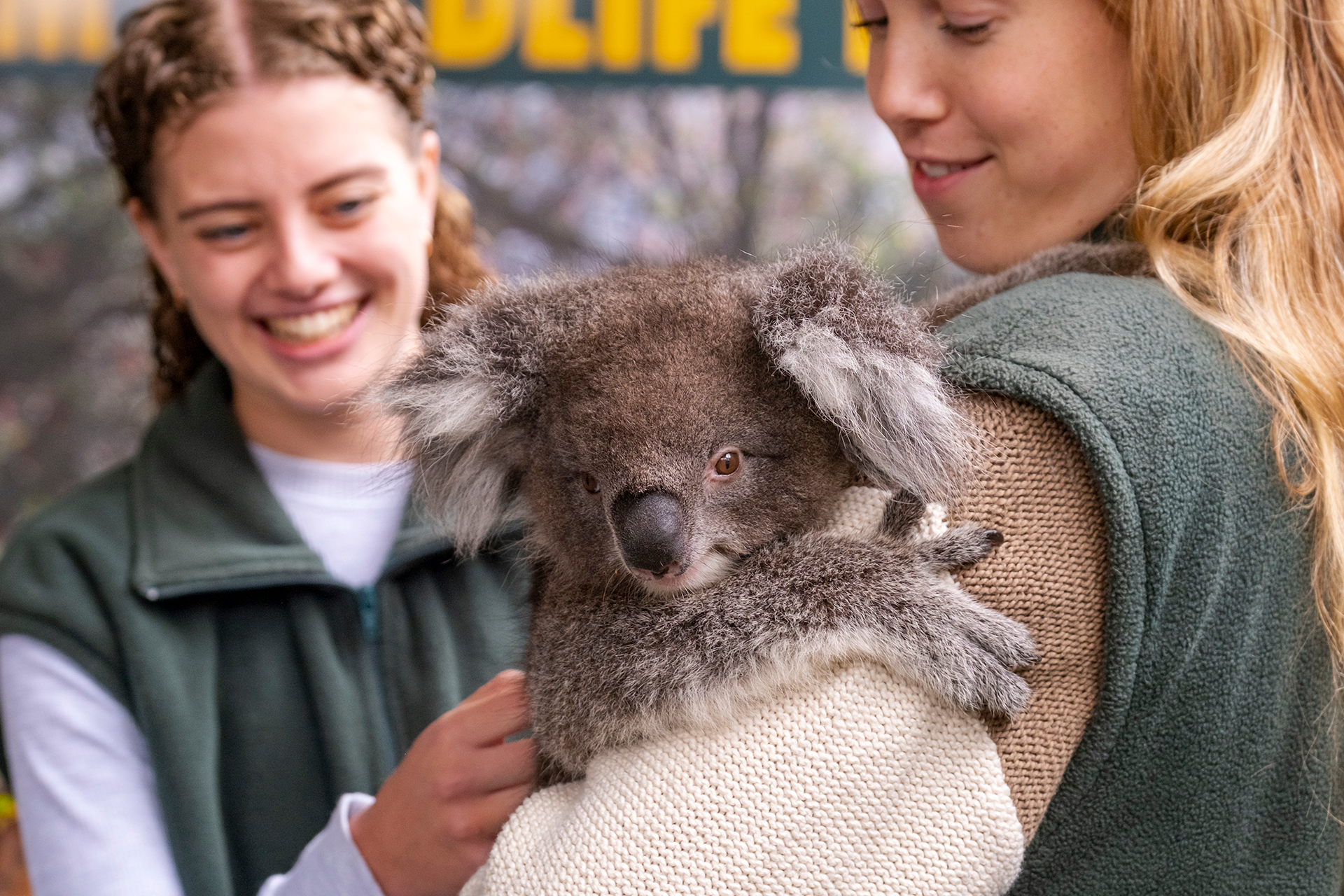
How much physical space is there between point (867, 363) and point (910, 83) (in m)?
0.50

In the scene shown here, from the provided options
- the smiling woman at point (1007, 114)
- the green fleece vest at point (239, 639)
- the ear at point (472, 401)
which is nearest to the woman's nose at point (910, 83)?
the smiling woman at point (1007, 114)

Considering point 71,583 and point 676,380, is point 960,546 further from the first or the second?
point 71,583

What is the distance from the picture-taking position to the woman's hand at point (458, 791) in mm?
1293

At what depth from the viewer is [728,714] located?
3.04 feet

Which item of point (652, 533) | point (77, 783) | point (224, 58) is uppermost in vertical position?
point (224, 58)

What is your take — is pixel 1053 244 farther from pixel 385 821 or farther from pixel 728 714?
pixel 385 821

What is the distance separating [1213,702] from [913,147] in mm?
777

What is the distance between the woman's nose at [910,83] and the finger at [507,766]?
0.90 meters

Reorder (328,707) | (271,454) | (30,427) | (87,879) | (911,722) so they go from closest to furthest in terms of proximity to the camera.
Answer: (911,722) → (87,879) → (328,707) → (271,454) → (30,427)

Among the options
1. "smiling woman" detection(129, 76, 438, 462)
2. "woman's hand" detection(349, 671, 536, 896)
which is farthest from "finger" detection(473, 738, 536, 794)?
"smiling woman" detection(129, 76, 438, 462)

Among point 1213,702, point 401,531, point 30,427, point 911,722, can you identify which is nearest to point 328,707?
point 401,531

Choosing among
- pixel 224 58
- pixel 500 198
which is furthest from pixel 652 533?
pixel 500 198

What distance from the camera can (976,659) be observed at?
2.84 ft

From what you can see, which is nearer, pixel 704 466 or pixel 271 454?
pixel 704 466
